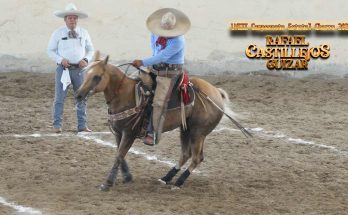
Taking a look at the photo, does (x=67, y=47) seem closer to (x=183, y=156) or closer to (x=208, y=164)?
(x=208, y=164)

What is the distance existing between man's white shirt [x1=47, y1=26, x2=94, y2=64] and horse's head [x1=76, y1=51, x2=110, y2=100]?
318 cm

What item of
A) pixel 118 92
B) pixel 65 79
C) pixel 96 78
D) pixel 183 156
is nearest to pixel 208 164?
pixel 183 156

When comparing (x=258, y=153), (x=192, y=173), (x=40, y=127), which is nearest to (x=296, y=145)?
(x=258, y=153)

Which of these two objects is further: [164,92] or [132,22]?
[132,22]

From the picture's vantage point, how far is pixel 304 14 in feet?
50.4

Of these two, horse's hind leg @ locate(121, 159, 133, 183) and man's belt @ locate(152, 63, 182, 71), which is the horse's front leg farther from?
man's belt @ locate(152, 63, 182, 71)

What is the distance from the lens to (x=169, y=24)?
8023mm

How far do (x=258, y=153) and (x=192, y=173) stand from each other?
1.38 m

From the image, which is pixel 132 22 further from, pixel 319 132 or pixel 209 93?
pixel 209 93

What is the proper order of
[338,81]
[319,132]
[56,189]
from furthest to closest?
[338,81] < [319,132] < [56,189]

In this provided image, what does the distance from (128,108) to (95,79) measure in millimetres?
488

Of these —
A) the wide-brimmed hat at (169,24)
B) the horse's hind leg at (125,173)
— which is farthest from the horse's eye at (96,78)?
the horse's hind leg at (125,173)

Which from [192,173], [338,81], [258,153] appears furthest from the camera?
[338,81]

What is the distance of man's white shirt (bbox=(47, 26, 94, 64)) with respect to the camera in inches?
426
